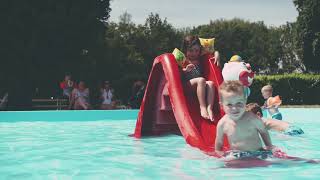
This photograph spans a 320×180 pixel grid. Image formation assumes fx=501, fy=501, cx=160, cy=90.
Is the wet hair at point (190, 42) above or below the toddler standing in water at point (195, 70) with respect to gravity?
above

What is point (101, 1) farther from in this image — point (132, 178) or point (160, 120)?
point (132, 178)

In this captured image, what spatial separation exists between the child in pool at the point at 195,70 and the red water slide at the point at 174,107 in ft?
0.51

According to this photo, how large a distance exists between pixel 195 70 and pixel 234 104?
125 inches

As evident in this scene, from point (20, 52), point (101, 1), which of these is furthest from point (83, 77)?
point (20, 52)

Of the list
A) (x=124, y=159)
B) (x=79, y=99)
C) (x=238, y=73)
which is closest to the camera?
(x=124, y=159)

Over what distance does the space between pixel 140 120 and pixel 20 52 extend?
51.8ft

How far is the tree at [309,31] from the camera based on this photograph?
40.8 m

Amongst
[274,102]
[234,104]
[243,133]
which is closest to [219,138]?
[243,133]

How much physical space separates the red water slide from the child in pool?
155 mm

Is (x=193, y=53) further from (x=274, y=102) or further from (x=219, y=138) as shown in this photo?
(x=274, y=102)

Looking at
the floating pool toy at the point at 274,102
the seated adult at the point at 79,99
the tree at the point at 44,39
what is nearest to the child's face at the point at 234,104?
the floating pool toy at the point at 274,102

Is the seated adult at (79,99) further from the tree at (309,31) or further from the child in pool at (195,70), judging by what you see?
the tree at (309,31)

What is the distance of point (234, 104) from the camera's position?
524 centimetres

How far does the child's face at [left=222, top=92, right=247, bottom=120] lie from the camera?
5.13m
